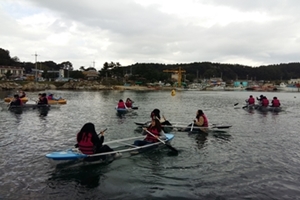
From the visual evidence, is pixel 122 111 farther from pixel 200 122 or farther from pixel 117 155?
pixel 117 155

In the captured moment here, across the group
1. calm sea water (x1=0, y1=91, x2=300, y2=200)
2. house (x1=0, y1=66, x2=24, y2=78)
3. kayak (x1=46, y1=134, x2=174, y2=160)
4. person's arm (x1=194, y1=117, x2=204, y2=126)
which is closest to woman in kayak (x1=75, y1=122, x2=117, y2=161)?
→ kayak (x1=46, y1=134, x2=174, y2=160)

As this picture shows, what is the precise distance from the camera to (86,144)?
11.0 metres

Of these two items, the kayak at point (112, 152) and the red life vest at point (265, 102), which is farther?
the red life vest at point (265, 102)

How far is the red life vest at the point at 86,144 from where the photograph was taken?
1097cm

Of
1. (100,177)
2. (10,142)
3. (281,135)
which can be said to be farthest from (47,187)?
(281,135)

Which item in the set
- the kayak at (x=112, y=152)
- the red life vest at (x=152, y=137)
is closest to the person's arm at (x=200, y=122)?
the kayak at (x=112, y=152)

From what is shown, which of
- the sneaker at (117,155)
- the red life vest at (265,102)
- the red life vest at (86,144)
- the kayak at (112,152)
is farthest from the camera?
the red life vest at (265,102)

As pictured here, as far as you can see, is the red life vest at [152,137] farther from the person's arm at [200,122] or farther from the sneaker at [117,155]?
the person's arm at [200,122]

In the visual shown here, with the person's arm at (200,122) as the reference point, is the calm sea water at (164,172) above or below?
below

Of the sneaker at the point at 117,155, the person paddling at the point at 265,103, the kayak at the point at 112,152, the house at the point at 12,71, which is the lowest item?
the sneaker at the point at 117,155

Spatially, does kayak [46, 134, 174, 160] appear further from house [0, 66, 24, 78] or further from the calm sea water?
house [0, 66, 24, 78]

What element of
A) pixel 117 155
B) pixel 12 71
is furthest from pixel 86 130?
pixel 12 71

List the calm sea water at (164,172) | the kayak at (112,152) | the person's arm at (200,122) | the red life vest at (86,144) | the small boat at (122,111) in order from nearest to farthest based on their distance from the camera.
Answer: the calm sea water at (164,172)
the kayak at (112,152)
the red life vest at (86,144)
the person's arm at (200,122)
the small boat at (122,111)

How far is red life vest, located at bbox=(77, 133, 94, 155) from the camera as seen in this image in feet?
36.0
